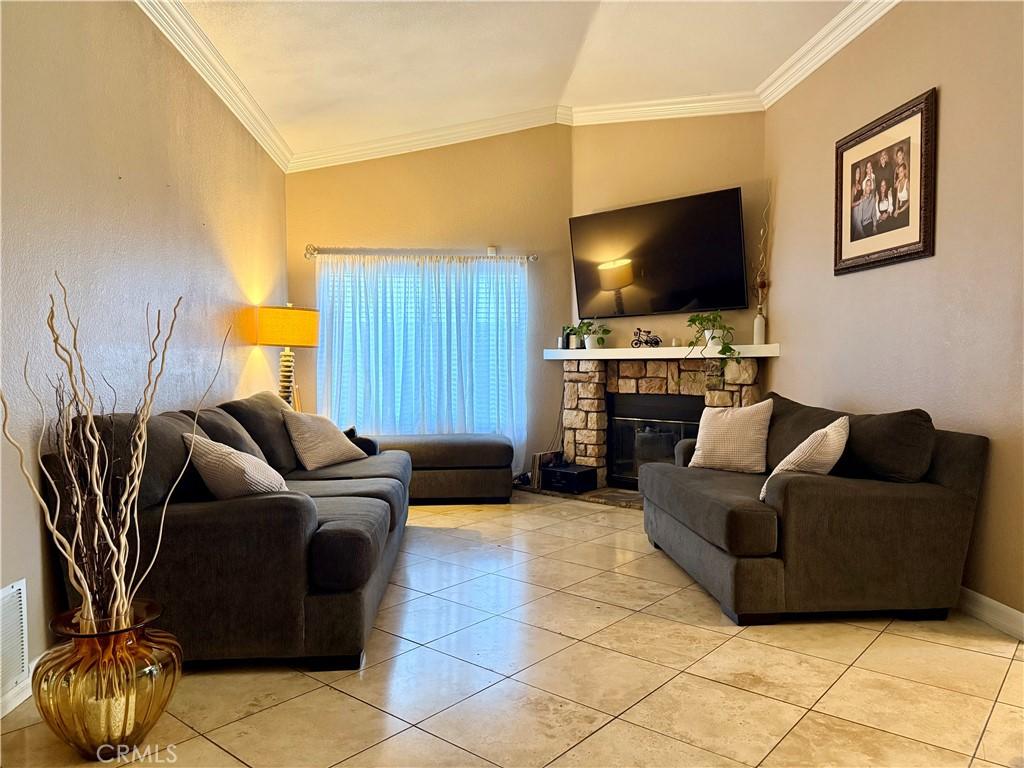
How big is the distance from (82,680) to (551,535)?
2.95 metres

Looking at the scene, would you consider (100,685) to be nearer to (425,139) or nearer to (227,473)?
(227,473)

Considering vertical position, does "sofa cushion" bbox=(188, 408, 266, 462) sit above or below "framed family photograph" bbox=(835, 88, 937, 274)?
below

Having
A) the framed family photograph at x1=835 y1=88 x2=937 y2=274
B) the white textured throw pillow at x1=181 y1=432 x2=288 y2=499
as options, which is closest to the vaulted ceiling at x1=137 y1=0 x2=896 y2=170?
the framed family photograph at x1=835 y1=88 x2=937 y2=274

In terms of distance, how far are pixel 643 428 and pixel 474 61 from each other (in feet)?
9.93

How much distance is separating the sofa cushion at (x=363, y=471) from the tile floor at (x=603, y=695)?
797mm

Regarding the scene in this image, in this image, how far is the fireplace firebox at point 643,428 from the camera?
5.71m

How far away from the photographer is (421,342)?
613 cm

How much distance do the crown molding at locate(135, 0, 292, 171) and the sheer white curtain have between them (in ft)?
4.11

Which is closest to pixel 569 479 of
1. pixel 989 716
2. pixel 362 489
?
pixel 362 489

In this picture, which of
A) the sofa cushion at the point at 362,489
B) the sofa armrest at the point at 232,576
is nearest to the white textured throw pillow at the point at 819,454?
the sofa cushion at the point at 362,489

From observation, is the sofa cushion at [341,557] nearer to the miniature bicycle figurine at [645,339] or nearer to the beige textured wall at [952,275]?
the beige textured wall at [952,275]

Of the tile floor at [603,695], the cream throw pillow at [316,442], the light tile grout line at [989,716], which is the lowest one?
the light tile grout line at [989,716]

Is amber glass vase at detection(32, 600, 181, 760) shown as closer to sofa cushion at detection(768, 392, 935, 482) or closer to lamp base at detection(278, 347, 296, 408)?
sofa cushion at detection(768, 392, 935, 482)

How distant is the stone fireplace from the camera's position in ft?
17.8
